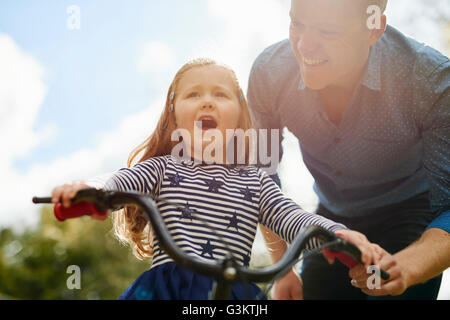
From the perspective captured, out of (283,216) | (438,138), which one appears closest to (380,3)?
(438,138)

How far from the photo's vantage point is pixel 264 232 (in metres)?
2.93

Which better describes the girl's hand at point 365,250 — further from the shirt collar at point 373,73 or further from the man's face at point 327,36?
the shirt collar at point 373,73

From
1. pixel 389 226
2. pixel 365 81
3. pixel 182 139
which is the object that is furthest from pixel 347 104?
pixel 182 139

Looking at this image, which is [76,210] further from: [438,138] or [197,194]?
[438,138]

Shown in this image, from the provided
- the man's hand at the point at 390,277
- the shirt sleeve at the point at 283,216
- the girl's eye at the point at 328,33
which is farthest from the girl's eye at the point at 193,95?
the man's hand at the point at 390,277

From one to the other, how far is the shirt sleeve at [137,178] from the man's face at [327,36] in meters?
1.09

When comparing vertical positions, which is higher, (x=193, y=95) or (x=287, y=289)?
(x=193, y=95)

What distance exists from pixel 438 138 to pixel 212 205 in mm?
1352

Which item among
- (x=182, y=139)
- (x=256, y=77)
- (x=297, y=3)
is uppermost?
(x=297, y=3)

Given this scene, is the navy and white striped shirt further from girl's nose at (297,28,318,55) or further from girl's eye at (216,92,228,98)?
girl's nose at (297,28,318,55)

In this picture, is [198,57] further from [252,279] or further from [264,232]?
[252,279]

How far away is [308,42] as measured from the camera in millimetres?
2625

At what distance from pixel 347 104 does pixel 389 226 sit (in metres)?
0.91

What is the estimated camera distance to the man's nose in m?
2.62
